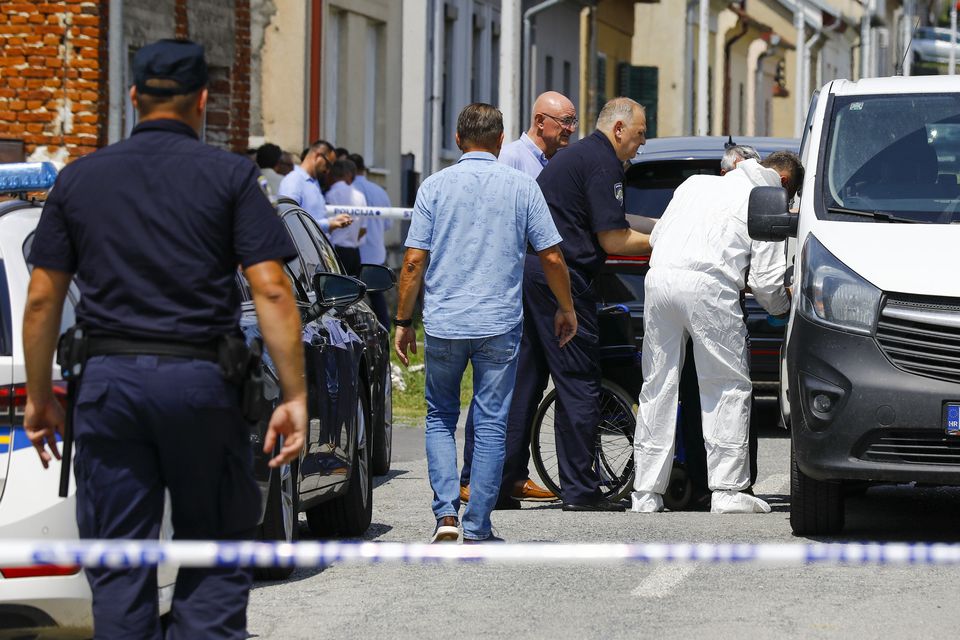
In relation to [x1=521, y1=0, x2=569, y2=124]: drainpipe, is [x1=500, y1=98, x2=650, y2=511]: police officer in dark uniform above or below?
below

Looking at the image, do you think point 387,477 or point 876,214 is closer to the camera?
point 876,214

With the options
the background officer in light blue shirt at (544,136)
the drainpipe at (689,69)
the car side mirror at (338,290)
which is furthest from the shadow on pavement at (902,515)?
the drainpipe at (689,69)

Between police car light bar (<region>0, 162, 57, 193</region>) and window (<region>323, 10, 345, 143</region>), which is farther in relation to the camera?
window (<region>323, 10, 345, 143</region>)

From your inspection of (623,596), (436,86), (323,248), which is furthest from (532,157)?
(436,86)

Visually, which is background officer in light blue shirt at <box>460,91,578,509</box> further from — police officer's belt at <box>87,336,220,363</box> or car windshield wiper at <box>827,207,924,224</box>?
police officer's belt at <box>87,336,220,363</box>

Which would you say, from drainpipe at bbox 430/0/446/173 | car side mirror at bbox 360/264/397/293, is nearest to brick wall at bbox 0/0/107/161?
car side mirror at bbox 360/264/397/293

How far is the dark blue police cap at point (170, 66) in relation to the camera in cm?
516

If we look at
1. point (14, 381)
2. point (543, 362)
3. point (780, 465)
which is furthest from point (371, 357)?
point (14, 381)

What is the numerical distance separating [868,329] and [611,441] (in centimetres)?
223

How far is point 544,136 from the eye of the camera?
35.0ft

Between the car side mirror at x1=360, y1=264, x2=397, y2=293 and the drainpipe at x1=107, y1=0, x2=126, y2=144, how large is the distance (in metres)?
7.44

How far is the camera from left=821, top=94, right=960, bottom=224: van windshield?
8.90 meters

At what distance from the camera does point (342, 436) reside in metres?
8.67

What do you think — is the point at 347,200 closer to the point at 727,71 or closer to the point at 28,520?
the point at 28,520
